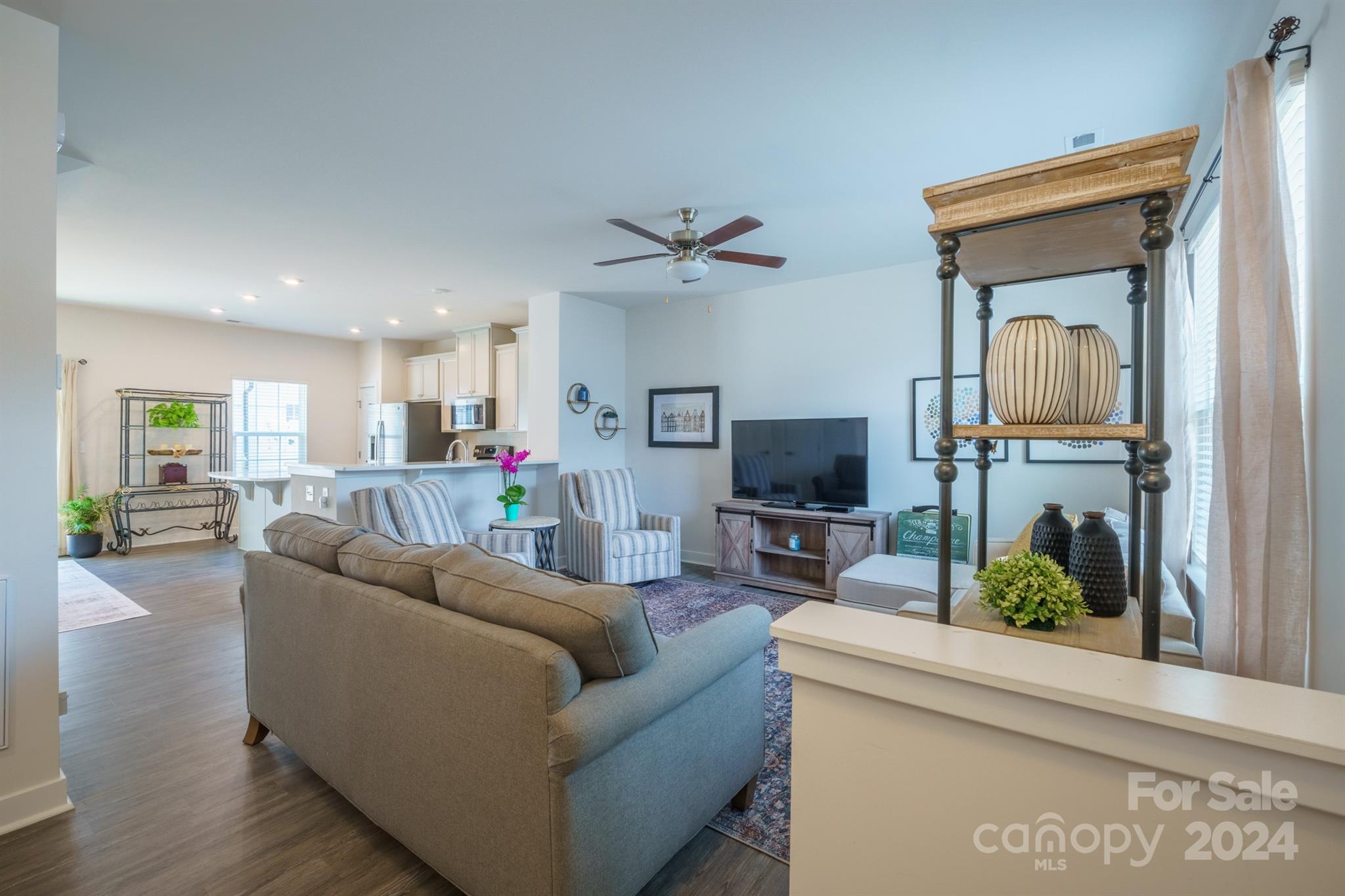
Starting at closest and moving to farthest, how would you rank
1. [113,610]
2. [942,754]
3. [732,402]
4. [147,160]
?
1. [942,754]
2. [147,160]
3. [113,610]
4. [732,402]

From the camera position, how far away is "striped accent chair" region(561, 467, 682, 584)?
185 inches

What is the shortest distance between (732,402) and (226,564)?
5.31m

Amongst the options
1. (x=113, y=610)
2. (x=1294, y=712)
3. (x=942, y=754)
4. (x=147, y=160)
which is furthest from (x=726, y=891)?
(x=113, y=610)

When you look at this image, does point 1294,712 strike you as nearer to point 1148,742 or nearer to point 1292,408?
point 1148,742

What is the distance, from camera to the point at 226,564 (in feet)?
19.0

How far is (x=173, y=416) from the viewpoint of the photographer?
648cm

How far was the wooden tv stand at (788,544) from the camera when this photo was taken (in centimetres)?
435

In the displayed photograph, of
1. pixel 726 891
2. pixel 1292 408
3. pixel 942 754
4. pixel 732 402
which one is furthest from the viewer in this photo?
pixel 732 402

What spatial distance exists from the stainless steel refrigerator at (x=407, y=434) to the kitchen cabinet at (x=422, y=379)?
242 mm

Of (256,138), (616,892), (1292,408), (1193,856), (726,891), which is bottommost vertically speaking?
(726,891)

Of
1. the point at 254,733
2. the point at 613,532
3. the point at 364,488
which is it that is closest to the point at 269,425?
the point at 364,488

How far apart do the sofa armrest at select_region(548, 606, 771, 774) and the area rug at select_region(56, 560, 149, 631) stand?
4454mm

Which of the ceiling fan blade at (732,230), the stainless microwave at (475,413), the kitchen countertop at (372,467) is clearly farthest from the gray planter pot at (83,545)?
the ceiling fan blade at (732,230)

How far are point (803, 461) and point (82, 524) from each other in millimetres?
7231
